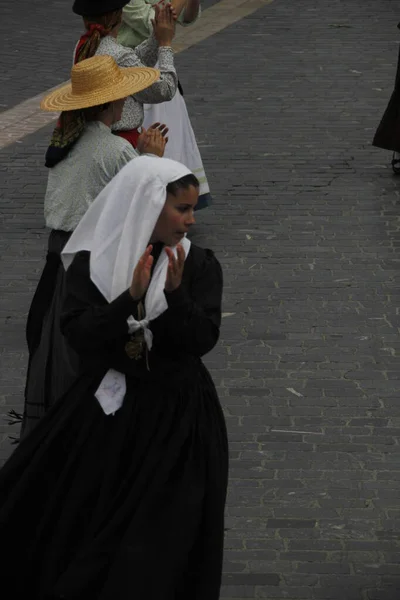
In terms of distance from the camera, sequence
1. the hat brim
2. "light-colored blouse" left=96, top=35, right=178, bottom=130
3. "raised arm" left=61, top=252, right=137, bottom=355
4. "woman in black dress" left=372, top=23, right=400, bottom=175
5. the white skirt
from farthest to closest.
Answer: "woman in black dress" left=372, top=23, right=400, bottom=175
the white skirt
"light-colored blouse" left=96, top=35, right=178, bottom=130
the hat brim
"raised arm" left=61, top=252, right=137, bottom=355

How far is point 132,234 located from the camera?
4523 mm

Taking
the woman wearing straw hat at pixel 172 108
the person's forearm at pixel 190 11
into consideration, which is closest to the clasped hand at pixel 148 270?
the woman wearing straw hat at pixel 172 108

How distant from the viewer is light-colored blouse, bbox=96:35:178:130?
6832mm

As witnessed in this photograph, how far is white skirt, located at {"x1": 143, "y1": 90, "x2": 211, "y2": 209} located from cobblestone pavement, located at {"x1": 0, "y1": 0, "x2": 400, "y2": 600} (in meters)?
0.63

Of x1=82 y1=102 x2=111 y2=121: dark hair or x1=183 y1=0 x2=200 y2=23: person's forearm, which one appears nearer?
x1=82 y1=102 x2=111 y2=121: dark hair

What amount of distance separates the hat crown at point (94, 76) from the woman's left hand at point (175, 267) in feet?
5.70

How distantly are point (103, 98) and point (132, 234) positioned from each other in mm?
1466

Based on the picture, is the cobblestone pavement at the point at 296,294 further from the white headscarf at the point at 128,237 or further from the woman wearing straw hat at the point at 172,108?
the white headscarf at the point at 128,237

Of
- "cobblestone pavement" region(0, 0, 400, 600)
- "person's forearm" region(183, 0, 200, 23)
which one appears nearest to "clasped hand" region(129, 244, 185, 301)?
"cobblestone pavement" region(0, 0, 400, 600)

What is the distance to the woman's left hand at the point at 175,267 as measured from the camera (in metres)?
4.33

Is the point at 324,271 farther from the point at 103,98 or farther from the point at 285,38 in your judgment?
the point at 285,38

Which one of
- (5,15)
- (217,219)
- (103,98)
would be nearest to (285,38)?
(5,15)

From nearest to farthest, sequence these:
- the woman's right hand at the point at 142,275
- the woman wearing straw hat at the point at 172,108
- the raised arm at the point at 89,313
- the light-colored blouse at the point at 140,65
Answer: the woman's right hand at the point at 142,275
the raised arm at the point at 89,313
the light-colored blouse at the point at 140,65
the woman wearing straw hat at the point at 172,108

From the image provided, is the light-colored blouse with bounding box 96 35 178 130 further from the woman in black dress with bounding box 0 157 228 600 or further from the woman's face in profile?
the woman's face in profile
